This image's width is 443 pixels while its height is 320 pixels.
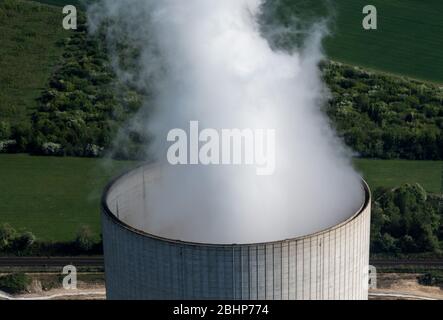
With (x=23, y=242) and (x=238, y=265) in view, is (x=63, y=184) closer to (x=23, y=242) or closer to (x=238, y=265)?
(x=23, y=242)

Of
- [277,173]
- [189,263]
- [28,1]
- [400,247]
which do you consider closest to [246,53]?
[277,173]

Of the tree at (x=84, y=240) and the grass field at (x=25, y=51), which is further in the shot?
the grass field at (x=25, y=51)

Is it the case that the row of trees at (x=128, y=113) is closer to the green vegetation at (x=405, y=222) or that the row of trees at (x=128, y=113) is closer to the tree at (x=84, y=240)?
the green vegetation at (x=405, y=222)

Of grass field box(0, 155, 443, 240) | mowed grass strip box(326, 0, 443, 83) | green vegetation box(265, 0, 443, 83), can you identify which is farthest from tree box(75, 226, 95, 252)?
mowed grass strip box(326, 0, 443, 83)

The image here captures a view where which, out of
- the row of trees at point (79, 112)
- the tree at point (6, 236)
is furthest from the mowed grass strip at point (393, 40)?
the tree at point (6, 236)

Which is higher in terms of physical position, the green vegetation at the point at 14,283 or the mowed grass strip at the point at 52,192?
the mowed grass strip at the point at 52,192
